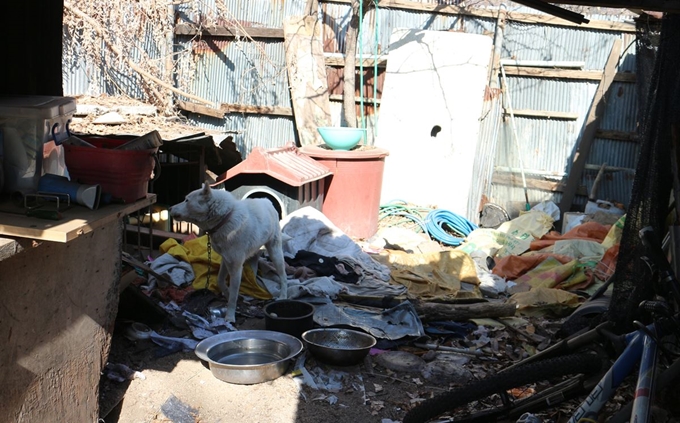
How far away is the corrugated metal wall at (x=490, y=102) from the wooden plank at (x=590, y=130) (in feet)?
0.48

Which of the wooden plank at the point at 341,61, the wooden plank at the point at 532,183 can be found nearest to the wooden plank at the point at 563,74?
the wooden plank at the point at 532,183

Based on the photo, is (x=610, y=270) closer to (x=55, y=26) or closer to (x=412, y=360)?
(x=412, y=360)

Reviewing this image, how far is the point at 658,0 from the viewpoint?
3471 mm

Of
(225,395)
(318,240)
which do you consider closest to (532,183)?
(318,240)

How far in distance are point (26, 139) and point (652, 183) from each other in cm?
382

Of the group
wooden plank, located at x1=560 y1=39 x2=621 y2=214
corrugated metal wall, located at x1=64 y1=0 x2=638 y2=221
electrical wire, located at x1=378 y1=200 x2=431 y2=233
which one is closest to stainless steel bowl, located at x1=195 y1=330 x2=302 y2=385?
electrical wire, located at x1=378 y1=200 x2=431 y2=233

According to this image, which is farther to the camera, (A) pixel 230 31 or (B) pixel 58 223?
(A) pixel 230 31

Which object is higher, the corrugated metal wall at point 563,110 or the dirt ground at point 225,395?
the corrugated metal wall at point 563,110

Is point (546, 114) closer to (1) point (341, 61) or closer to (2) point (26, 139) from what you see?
(1) point (341, 61)

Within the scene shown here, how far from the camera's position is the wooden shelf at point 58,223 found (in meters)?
2.68

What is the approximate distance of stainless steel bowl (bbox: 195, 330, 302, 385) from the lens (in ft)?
16.0

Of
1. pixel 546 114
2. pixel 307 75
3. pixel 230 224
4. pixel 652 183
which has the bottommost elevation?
pixel 230 224

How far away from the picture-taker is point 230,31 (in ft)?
38.1

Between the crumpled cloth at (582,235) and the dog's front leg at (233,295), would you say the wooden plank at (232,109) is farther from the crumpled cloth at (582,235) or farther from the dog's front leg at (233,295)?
the dog's front leg at (233,295)
